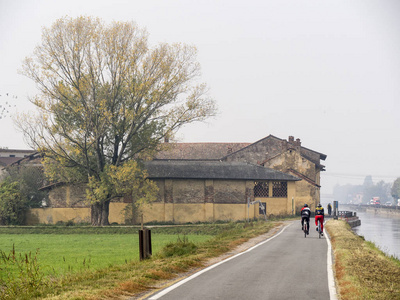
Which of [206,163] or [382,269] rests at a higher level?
[206,163]

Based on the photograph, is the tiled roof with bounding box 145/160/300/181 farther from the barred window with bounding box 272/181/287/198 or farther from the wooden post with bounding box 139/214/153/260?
the wooden post with bounding box 139/214/153/260

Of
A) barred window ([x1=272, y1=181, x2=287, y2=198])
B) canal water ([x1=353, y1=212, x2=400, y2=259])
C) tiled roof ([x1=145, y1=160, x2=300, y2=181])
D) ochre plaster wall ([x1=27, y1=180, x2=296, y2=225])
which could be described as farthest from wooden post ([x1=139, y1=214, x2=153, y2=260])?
barred window ([x1=272, y1=181, x2=287, y2=198])

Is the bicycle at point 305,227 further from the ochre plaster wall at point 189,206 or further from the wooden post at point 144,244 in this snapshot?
the ochre plaster wall at point 189,206

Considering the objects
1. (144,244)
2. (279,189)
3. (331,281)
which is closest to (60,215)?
(279,189)

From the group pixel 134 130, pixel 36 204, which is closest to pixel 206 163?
pixel 134 130

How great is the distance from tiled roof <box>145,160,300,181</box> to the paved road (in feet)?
114

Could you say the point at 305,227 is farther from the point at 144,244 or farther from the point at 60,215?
the point at 60,215

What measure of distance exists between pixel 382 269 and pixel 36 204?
4395cm

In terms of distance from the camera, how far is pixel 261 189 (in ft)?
181

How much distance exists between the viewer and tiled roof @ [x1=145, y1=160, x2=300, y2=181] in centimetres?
5341

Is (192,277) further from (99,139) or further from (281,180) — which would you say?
(281,180)

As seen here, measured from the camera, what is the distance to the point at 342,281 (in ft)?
40.3

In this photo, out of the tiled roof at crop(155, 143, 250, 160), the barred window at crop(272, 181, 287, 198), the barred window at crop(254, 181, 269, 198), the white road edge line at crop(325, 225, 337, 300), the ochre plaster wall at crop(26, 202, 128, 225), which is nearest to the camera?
the white road edge line at crop(325, 225, 337, 300)

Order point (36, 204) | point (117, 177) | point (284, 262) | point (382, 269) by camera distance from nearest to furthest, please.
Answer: point (382, 269) → point (284, 262) → point (117, 177) → point (36, 204)
